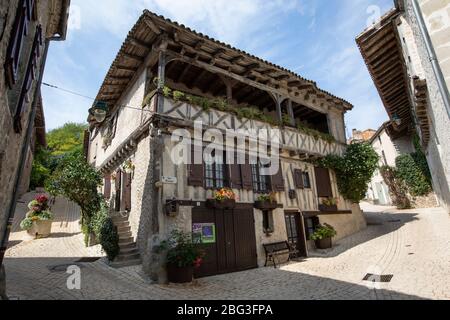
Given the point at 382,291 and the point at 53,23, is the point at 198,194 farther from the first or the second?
the point at 53,23

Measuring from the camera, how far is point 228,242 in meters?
7.86

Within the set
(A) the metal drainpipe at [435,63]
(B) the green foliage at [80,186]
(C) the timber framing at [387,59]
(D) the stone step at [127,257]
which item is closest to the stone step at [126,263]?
(D) the stone step at [127,257]

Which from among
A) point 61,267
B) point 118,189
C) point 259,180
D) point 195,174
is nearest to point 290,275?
point 259,180

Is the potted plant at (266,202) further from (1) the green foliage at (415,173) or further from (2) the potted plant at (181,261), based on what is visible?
(1) the green foliage at (415,173)

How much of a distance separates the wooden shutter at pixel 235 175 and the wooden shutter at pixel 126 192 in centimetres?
324

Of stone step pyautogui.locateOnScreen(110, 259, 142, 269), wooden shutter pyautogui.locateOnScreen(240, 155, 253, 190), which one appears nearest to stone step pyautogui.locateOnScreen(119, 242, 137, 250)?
stone step pyautogui.locateOnScreen(110, 259, 142, 269)

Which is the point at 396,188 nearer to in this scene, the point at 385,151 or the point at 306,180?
the point at 385,151

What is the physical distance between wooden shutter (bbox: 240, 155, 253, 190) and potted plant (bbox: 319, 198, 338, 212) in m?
3.81

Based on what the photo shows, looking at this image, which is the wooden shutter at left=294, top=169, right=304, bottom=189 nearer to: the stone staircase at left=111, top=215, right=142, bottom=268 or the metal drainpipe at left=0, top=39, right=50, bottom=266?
the stone staircase at left=111, top=215, right=142, bottom=268

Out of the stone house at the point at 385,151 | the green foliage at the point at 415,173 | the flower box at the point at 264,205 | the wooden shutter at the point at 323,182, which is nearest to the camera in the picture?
the flower box at the point at 264,205

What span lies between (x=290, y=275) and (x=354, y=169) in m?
6.75

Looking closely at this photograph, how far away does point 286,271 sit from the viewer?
764 centimetres

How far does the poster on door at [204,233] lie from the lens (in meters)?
7.28
